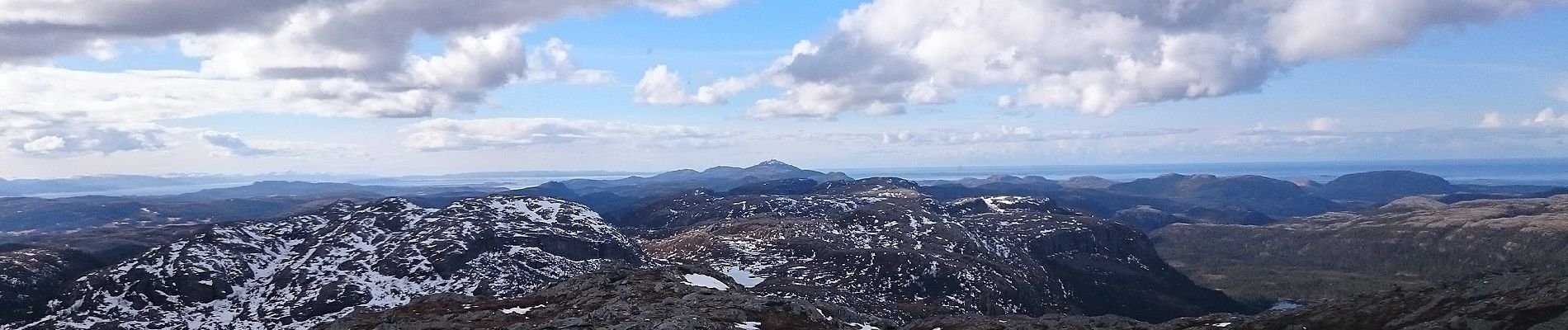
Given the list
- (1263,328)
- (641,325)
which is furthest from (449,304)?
(1263,328)

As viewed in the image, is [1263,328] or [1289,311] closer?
[1263,328]

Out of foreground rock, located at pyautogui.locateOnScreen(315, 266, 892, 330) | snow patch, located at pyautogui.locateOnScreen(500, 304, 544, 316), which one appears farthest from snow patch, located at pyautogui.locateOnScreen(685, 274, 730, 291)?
snow patch, located at pyautogui.locateOnScreen(500, 304, 544, 316)

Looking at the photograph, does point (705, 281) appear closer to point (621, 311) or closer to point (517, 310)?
point (517, 310)

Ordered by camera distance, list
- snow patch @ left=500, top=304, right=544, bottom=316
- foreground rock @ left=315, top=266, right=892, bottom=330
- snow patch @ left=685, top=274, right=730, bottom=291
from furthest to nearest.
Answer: snow patch @ left=685, top=274, right=730, bottom=291 < snow patch @ left=500, top=304, right=544, bottom=316 < foreground rock @ left=315, top=266, right=892, bottom=330

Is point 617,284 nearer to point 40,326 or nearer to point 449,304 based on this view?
point 449,304

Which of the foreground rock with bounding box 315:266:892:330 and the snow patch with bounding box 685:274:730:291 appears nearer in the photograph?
the foreground rock with bounding box 315:266:892:330

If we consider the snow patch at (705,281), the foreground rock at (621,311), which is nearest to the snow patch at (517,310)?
the foreground rock at (621,311)

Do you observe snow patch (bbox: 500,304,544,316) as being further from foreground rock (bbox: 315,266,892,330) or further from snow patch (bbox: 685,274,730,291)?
snow patch (bbox: 685,274,730,291)

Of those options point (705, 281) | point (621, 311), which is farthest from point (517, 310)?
point (705, 281)

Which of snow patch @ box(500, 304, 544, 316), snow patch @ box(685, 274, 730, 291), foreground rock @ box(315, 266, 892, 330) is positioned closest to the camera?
foreground rock @ box(315, 266, 892, 330)
